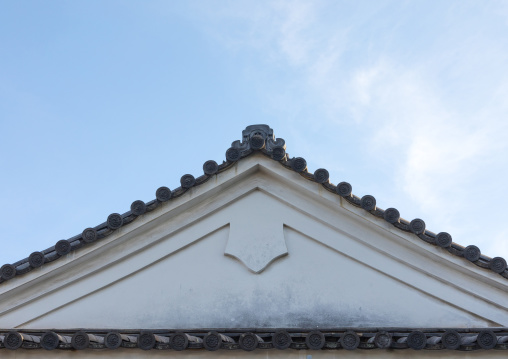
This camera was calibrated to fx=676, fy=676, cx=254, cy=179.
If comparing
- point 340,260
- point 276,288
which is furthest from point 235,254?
point 340,260

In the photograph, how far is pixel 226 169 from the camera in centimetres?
989

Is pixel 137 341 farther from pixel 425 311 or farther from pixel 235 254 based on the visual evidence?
pixel 425 311

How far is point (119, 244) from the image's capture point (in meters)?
9.70

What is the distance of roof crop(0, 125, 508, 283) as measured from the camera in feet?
29.5

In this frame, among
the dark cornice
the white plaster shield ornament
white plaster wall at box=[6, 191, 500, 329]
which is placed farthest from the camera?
the white plaster shield ornament

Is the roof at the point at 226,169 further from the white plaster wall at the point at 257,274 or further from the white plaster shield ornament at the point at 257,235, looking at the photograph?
the white plaster shield ornament at the point at 257,235

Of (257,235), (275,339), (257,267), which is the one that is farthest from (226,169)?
(275,339)

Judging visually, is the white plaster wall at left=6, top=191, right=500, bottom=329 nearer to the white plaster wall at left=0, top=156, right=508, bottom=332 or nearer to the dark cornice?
the white plaster wall at left=0, top=156, right=508, bottom=332

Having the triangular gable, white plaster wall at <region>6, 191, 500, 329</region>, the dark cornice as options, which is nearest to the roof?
the triangular gable

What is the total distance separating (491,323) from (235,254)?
3.53 meters

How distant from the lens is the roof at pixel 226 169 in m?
9.00

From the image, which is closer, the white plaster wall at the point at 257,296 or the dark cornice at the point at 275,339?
the dark cornice at the point at 275,339

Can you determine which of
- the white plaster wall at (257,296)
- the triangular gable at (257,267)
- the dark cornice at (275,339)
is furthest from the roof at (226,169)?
the dark cornice at (275,339)

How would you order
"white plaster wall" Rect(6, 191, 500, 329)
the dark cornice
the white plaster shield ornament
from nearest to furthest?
1. the dark cornice
2. "white plaster wall" Rect(6, 191, 500, 329)
3. the white plaster shield ornament
